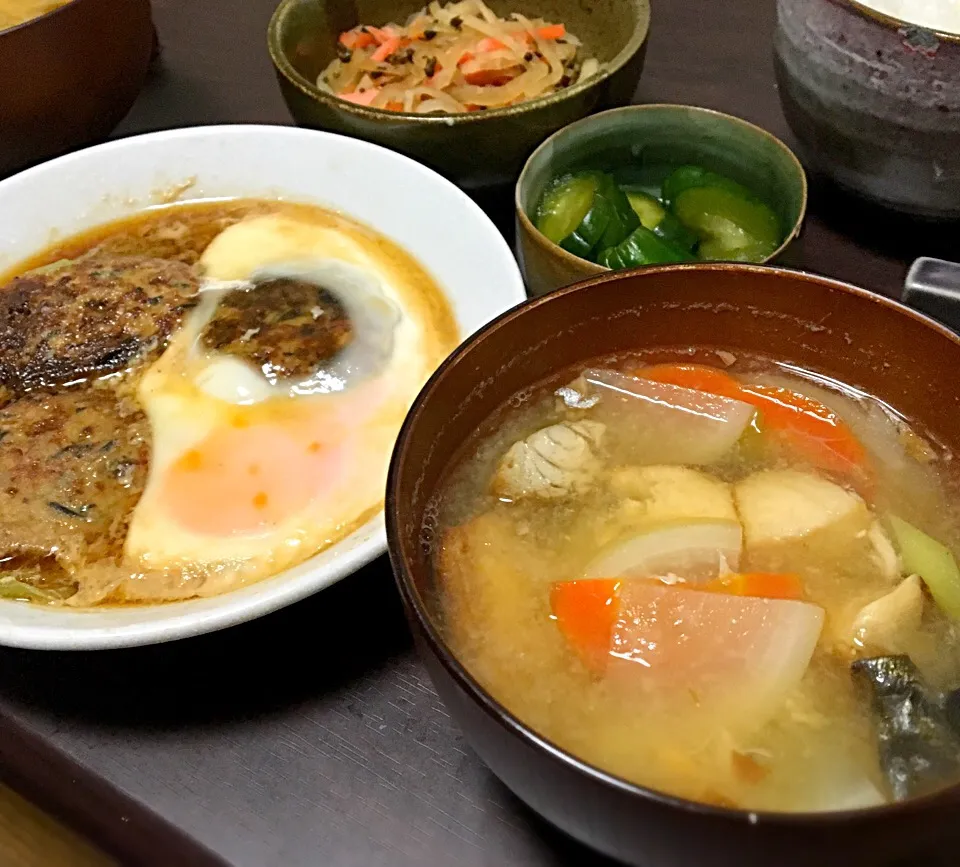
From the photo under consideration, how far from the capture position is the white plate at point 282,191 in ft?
4.63

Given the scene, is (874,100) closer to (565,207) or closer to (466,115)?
(565,207)

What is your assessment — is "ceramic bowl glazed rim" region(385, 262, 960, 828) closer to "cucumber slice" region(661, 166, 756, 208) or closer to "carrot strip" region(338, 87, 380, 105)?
"cucumber slice" region(661, 166, 756, 208)

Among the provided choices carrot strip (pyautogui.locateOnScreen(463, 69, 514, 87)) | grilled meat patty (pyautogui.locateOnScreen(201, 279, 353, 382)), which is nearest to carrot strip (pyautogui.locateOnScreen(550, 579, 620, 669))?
grilled meat patty (pyautogui.locateOnScreen(201, 279, 353, 382))

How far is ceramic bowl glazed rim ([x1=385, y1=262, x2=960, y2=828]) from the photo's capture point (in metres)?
0.58

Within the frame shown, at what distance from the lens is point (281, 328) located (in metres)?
1.47

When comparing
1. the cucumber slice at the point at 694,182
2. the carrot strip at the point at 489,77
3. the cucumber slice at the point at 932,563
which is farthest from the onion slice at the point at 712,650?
the carrot strip at the point at 489,77

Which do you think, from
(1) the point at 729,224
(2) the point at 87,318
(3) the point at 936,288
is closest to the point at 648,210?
(1) the point at 729,224

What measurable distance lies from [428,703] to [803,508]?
1.57 feet

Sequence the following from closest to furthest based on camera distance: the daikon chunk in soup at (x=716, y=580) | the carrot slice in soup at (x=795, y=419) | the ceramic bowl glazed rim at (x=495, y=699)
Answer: the ceramic bowl glazed rim at (x=495, y=699) → the daikon chunk in soup at (x=716, y=580) → the carrot slice in soup at (x=795, y=419)

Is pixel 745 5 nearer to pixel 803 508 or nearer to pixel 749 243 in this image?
pixel 749 243

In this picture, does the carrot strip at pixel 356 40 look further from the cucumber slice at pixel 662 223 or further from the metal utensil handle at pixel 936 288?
the metal utensil handle at pixel 936 288

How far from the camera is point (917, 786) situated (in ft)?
2.40

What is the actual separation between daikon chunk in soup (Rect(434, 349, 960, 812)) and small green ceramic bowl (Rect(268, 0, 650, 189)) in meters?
0.61

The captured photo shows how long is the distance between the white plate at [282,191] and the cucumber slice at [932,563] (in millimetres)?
596
